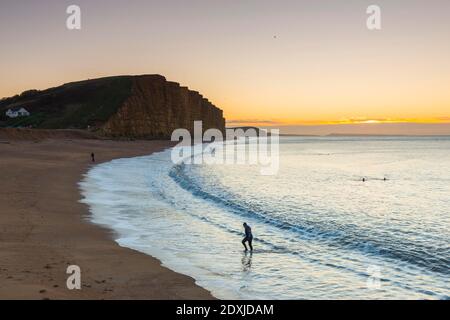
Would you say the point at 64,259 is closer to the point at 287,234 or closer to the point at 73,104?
the point at 287,234

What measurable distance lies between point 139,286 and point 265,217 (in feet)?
52.1

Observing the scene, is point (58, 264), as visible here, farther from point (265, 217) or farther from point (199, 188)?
point (199, 188)

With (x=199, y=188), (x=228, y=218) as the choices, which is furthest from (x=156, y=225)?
(x=199, y=188)

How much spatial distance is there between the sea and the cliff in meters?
90.4

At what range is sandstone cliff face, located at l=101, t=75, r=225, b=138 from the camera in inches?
5148

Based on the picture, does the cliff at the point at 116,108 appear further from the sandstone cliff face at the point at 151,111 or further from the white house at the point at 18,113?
the white house at the point at 18,113

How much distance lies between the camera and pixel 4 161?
4462cm

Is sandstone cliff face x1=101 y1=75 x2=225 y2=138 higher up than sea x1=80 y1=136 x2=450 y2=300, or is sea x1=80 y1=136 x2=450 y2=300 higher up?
sandstone cliff face x1=101 y1=75 x2=225 y2=138

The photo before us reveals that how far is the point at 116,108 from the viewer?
13538cm

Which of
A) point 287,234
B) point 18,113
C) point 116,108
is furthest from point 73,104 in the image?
point 287,234

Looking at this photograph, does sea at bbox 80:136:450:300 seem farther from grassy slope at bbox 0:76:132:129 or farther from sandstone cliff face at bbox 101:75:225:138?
grassy slope at bbox 0:76:132:129

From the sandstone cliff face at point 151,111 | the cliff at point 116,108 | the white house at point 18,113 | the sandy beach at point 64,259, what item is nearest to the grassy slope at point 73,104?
the cliff at point 116,108

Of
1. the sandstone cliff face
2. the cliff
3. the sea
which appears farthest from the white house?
the sea
